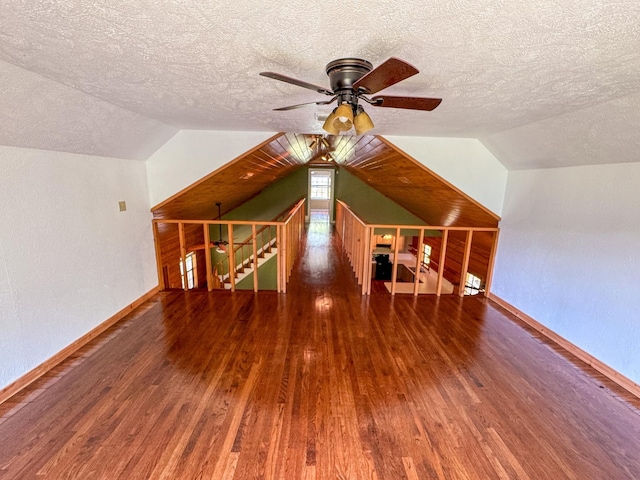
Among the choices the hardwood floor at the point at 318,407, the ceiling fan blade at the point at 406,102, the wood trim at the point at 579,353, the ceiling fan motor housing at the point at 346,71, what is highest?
the ceiling fan motor housing at the point at 346,71

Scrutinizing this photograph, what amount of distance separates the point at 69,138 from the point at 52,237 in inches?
31.1

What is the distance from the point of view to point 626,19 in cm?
102

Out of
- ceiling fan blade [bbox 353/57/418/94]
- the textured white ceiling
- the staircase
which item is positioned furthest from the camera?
the staircase

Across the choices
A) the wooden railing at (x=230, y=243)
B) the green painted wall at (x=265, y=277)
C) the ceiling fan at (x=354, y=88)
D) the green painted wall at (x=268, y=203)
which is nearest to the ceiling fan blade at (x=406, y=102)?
the ceiling fan at (x=354, y=88)

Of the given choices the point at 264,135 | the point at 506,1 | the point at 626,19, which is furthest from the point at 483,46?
the point at 264,135

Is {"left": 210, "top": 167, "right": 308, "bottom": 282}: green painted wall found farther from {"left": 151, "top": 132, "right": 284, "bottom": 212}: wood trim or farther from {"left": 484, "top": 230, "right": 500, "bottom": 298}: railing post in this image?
{"left": 484, "top": 230, "right": 500, "bottom": 298}: railing post

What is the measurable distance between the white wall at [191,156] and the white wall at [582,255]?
3.01 meters

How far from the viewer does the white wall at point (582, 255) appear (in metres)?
2.21

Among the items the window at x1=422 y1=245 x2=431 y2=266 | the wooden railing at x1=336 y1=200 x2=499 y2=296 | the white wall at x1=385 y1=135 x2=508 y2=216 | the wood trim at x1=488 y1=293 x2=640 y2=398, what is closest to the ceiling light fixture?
the white wall at x1=385 y1=135 x2=508 y2=216

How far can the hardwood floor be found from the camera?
1.54 m

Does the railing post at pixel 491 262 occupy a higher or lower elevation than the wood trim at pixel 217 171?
lower

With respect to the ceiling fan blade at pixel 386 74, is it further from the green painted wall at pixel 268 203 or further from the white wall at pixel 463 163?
the green painted wall at pixel 268 203

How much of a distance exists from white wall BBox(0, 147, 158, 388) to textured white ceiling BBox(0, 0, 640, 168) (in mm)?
292

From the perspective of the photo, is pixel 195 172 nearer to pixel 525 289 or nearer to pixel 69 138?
pixel 69 138
